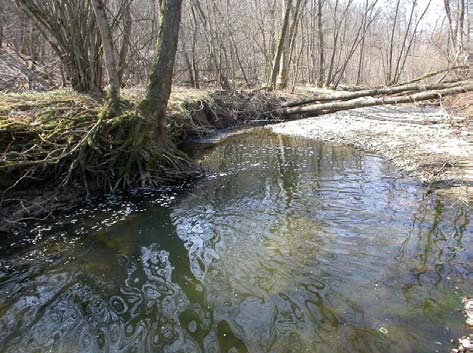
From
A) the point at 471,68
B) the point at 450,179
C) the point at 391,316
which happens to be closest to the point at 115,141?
the point at 391,316

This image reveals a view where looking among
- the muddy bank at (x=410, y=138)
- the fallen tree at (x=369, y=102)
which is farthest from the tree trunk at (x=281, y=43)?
the muddy bank at (x=410, y=138)

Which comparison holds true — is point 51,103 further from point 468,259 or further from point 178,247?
point 468,259

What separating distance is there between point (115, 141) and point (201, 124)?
644cm

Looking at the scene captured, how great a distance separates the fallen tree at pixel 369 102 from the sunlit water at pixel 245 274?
672 cm

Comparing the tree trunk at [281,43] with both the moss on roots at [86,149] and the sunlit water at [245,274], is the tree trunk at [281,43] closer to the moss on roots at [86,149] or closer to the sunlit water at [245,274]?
the moss on roots at [86,149]

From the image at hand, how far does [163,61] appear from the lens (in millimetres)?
8164

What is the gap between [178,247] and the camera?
5512 mm

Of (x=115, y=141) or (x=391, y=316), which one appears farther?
(x=115, y=141)

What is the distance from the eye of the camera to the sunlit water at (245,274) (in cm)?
367

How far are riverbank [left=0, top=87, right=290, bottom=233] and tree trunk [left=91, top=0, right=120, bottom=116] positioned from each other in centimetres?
28

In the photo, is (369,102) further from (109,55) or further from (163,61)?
(109,55)

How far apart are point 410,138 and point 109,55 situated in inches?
336

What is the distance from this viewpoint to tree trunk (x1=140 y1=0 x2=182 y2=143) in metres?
8.01

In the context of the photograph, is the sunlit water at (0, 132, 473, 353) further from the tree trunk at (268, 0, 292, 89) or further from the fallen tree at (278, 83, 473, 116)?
the tree trunk at (268, 0, 292, 89)
